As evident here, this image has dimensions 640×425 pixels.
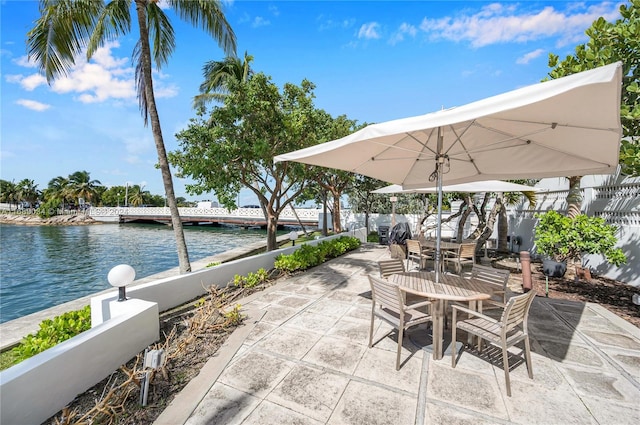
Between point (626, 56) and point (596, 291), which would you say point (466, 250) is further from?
point (626, 56)

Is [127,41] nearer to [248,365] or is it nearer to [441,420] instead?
[248,365]

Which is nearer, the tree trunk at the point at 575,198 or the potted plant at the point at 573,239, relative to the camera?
the potted plant at the point at 573,239

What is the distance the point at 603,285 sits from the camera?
210 inches

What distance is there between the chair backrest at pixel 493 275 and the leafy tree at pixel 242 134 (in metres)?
5.48

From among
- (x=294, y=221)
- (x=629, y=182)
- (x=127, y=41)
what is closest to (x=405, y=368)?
(x=629, y=182)

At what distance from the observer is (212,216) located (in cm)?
3241

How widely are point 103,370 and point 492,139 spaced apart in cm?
498

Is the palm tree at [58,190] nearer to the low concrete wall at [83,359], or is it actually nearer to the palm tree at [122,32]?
the palm tree at [122,32]

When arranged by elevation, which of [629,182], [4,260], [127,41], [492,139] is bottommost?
[4,260]

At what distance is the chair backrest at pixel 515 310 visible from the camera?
7.38ft

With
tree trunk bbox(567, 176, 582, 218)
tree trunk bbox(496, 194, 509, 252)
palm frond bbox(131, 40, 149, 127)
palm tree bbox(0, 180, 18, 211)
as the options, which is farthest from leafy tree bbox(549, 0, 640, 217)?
palm tree bbox(0, 180, 18, 211)

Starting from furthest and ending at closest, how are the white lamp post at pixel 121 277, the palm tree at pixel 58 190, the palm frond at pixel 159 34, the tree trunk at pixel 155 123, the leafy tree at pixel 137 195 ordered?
the leafy tree at pixel 137 195 → the palm tree at pixel 58 190 → the palm frond at pixel 159 34 → the tree trunk at pixel 155 123 → the white lamp post at pixel 121 277

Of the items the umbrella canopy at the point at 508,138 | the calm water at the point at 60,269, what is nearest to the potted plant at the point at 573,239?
the umbrella canopy at the point at 508,138

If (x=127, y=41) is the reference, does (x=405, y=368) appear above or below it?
below
